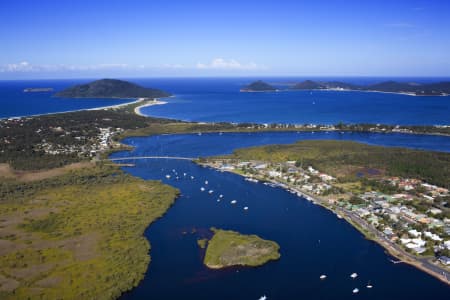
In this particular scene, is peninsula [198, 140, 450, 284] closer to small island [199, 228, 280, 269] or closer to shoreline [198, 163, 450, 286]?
shoreline [198, 163, 450, 286]

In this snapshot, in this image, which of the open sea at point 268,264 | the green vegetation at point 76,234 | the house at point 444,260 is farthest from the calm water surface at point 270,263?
the house at point 444,260

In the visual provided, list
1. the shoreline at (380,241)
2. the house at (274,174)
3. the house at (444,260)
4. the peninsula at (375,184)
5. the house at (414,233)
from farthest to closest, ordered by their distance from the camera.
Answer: the house at (274,174) → the house at (414,233) → the peninsula at (375,184) → the house at (444,260) → the shoreline at (380,241)

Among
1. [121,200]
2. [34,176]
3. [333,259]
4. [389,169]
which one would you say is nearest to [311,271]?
[333,259]

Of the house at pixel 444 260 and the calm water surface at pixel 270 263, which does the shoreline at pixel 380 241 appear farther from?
the house at pixel 444 260

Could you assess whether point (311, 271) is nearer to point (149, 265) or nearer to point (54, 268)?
point (149, 265)

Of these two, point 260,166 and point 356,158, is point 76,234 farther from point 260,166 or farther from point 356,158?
point 356,158

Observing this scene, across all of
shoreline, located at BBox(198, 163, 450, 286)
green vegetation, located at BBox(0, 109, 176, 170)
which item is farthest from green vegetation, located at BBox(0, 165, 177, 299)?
shoreline, located at BBox(198, 163, 450, 286)
